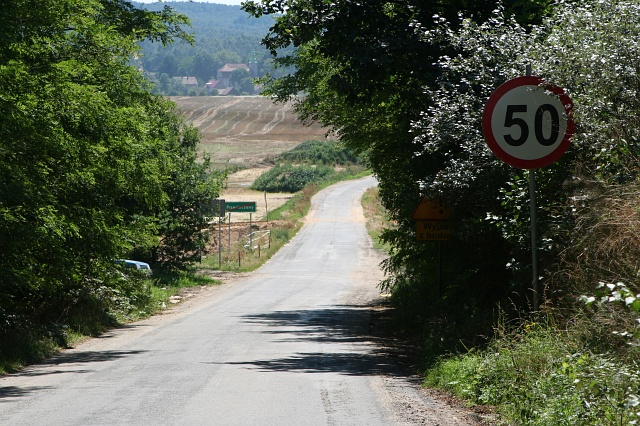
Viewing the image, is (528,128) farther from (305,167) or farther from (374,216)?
(305,167)

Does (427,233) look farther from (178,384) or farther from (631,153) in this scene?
(631,153)

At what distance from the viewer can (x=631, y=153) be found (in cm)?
863

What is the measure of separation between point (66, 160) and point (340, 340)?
6055 mm

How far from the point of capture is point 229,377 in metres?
11.8

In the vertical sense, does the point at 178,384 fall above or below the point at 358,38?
below

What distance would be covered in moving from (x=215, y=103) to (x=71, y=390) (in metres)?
172

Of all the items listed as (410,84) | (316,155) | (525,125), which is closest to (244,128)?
(316,155)

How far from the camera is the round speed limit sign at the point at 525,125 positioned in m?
9.25

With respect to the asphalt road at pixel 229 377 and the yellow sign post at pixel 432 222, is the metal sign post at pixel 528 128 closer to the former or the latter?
the asphalt road at pixel 229 377

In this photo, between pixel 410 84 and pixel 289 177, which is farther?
pixel 289 177

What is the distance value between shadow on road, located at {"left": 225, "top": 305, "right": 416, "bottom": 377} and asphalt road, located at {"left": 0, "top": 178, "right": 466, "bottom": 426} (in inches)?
0.9

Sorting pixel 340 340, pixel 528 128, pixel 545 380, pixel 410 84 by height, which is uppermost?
pixel 410 84

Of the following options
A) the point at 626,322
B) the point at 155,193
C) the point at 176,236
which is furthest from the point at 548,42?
the point at 176,236

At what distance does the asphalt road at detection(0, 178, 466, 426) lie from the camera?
888cm
